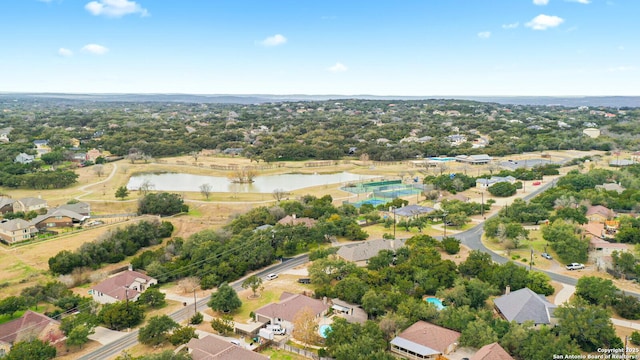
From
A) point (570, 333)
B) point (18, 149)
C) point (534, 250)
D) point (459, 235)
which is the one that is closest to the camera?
point (570, 333)

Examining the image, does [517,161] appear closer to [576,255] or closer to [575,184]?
[575,184]

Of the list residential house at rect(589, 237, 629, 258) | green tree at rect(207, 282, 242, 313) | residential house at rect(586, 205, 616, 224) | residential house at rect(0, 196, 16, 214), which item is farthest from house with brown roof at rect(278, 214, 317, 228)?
residential house at rect(0, 196, 16, 214)

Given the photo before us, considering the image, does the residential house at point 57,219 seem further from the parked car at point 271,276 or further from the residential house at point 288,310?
the residential house at point 288,310

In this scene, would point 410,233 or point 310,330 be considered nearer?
point 310,330

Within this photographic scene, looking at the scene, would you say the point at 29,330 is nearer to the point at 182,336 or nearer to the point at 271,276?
the point at 182,336

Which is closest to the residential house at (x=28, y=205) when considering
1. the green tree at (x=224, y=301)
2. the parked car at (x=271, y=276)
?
the parked car at (x=271, y=276)

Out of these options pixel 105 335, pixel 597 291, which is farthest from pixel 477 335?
pixel 105 335

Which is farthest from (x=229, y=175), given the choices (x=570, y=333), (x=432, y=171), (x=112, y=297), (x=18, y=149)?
(x=570, y=333)
